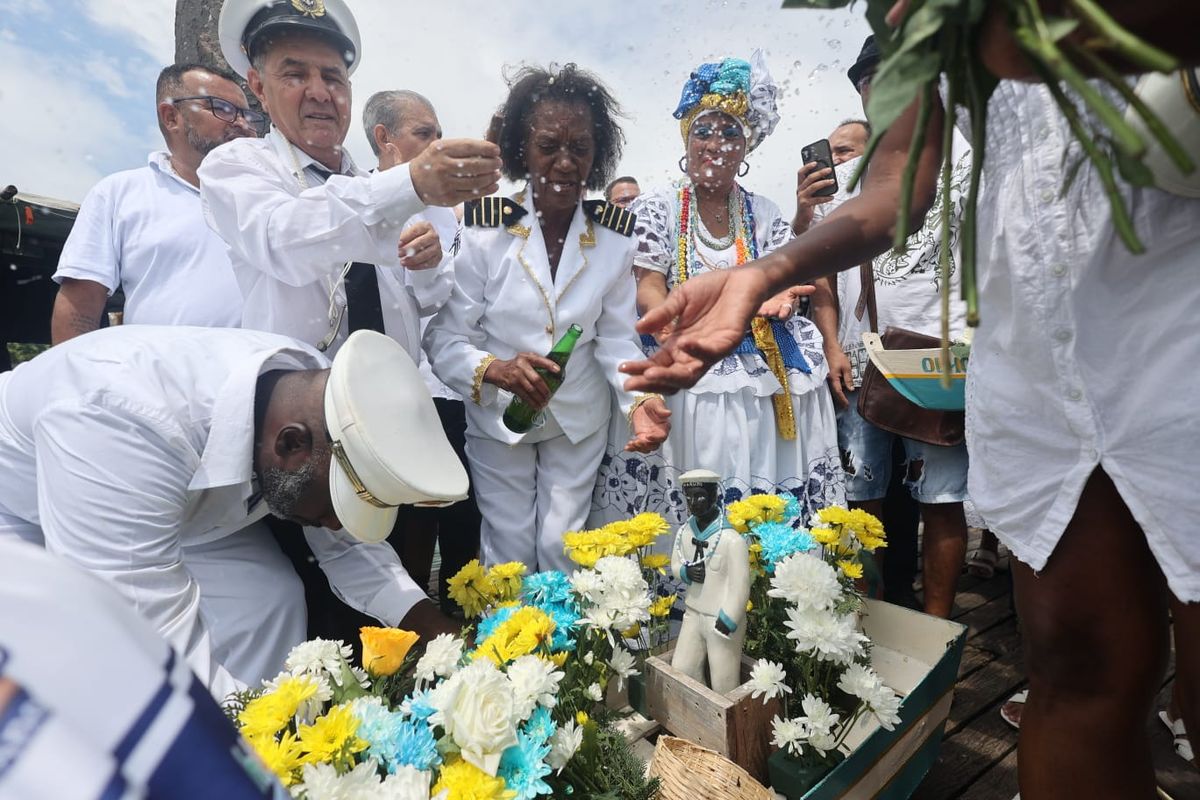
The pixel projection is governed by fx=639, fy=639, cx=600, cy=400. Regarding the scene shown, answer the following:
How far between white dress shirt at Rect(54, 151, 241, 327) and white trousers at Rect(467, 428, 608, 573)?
3.84 ft

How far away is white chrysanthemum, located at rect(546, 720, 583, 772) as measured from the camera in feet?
3.33

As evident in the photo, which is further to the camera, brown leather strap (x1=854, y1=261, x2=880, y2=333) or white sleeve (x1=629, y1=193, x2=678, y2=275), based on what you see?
brown leather strap (x1=854, y1=261, x2=880, y2=333)

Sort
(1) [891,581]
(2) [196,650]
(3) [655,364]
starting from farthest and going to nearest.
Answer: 1. (1) [891,581]
2. (2) [196,650]
3. (3) [655,364]

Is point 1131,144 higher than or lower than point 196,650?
higher

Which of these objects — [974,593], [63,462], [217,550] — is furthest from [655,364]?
[974,593]

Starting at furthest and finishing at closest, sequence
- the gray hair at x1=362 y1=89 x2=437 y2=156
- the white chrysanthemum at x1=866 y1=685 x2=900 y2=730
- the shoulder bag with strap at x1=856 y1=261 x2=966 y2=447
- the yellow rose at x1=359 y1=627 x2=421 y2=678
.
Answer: the gray hair at x1=362 y1=89 x2=437 y2=156
the shoulder bag with strap at x1=856 y1=261 x2=966 y2=447
the white chrysanthemum at x1=866 y1=685 x2=900 y2=730
the yellow rose at x1=359 y1=627 x2=421 y2=678

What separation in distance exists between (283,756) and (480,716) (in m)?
0.26

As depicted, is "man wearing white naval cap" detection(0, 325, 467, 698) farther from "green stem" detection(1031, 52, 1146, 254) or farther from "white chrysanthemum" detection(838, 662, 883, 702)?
"green stem" detection(1031, 52, 1146, 254)

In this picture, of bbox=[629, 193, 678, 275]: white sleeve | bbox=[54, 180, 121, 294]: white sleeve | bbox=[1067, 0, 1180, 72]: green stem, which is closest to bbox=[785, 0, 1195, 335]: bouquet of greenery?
bbox=[1067, 0, 1180, 72]: green stem

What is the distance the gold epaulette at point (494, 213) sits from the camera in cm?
260

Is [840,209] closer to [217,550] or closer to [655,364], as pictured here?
[655,364]

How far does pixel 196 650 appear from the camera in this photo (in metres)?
1.33

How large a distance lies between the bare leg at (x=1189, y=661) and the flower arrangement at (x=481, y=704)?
2.75 feet

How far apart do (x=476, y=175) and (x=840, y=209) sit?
114cm
